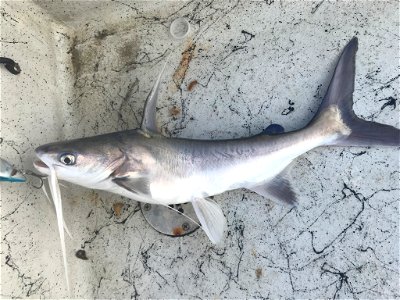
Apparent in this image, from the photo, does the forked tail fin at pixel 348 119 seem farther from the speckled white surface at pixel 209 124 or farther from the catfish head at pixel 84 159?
the catfish head at pixel 84 159

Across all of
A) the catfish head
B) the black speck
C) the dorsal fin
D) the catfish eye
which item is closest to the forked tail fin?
the dorsal fin

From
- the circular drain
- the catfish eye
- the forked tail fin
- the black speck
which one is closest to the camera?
the catfish eye

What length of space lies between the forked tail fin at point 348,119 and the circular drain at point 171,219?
78 centimetres

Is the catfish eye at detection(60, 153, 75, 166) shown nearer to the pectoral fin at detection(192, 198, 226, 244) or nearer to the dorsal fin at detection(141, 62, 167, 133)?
the dorsal fin at detection(141, 62, 167, 133)

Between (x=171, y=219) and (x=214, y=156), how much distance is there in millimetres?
457

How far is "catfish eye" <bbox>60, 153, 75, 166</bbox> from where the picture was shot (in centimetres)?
173

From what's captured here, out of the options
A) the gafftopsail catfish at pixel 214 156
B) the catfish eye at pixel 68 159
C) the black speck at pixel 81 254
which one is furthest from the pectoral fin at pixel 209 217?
the black speck at pixel 81 254

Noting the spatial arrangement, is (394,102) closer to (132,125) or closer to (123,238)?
(132,125)

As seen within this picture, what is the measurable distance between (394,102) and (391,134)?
22 cm

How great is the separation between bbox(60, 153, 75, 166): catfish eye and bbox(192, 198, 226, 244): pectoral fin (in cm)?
59

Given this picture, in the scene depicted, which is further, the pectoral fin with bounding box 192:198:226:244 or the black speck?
the black speck

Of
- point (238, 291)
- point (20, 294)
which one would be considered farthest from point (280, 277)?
point (20, 294)

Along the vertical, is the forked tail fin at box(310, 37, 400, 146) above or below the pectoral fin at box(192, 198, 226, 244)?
above

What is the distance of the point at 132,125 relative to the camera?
2.29 meters
